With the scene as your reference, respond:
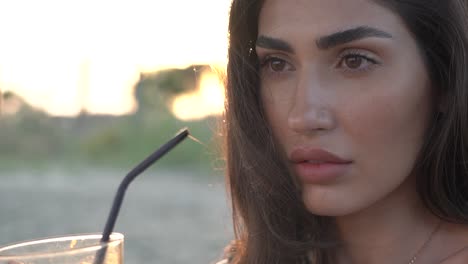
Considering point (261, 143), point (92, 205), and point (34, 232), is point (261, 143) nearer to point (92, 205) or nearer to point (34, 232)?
point (34, 232)

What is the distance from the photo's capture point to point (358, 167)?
215cm

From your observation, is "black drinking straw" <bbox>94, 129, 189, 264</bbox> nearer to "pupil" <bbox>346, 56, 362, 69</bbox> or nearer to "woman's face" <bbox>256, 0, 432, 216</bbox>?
"woman's face" <bbox>256, 0, 432, 216</bbox>

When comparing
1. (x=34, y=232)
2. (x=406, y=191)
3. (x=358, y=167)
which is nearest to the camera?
(x=358, y=167)

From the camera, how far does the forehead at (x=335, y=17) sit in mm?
2156

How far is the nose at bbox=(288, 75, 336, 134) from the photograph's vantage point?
212cm

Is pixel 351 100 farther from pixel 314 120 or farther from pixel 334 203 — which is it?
pixel 334 203

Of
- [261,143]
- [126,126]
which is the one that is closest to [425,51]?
[261,143]

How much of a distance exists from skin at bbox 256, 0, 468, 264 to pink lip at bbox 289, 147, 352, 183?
1cm

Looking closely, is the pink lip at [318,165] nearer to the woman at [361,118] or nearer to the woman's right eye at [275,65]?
the woman at [361,118]

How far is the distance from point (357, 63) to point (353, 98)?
0.09 meters

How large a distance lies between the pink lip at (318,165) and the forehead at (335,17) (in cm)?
30

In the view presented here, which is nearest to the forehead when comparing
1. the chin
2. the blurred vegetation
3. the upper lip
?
the upper lip

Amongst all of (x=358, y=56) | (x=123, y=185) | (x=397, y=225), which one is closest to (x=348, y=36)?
(x=358, y=56)

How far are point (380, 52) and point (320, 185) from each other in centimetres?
37
